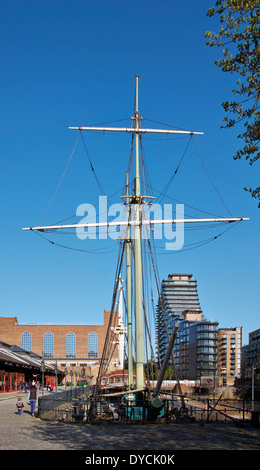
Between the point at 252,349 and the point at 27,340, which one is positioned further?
the point at 252,349

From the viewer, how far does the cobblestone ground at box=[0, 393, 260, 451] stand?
14.5 metres

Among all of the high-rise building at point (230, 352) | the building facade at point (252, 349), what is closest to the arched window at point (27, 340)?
the building facade at point (252, 349)

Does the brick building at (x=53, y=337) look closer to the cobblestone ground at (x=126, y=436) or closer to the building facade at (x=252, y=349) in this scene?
the building facade at (x=252, y=349)

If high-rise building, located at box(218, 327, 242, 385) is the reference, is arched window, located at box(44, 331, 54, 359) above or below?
above

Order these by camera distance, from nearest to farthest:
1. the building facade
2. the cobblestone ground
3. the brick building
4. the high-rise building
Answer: the cobblestone ground < the brick building < the building facade < the high-rise building

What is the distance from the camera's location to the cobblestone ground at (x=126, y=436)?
47.7 feet

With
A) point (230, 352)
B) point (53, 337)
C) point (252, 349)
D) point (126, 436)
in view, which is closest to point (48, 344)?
point (53, 337)

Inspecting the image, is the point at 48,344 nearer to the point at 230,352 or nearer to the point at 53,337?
the point at 53,337

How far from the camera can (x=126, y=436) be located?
54.2 ft

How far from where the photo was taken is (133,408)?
21.5 m

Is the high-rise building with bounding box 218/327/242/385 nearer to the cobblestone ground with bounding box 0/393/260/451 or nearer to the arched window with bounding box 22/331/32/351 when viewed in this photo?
the arched window with bounding box 22/331/32/351

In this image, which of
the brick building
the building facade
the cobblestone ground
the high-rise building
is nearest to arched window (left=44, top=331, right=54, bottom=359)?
the brick building

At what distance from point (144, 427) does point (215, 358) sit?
410 ft
